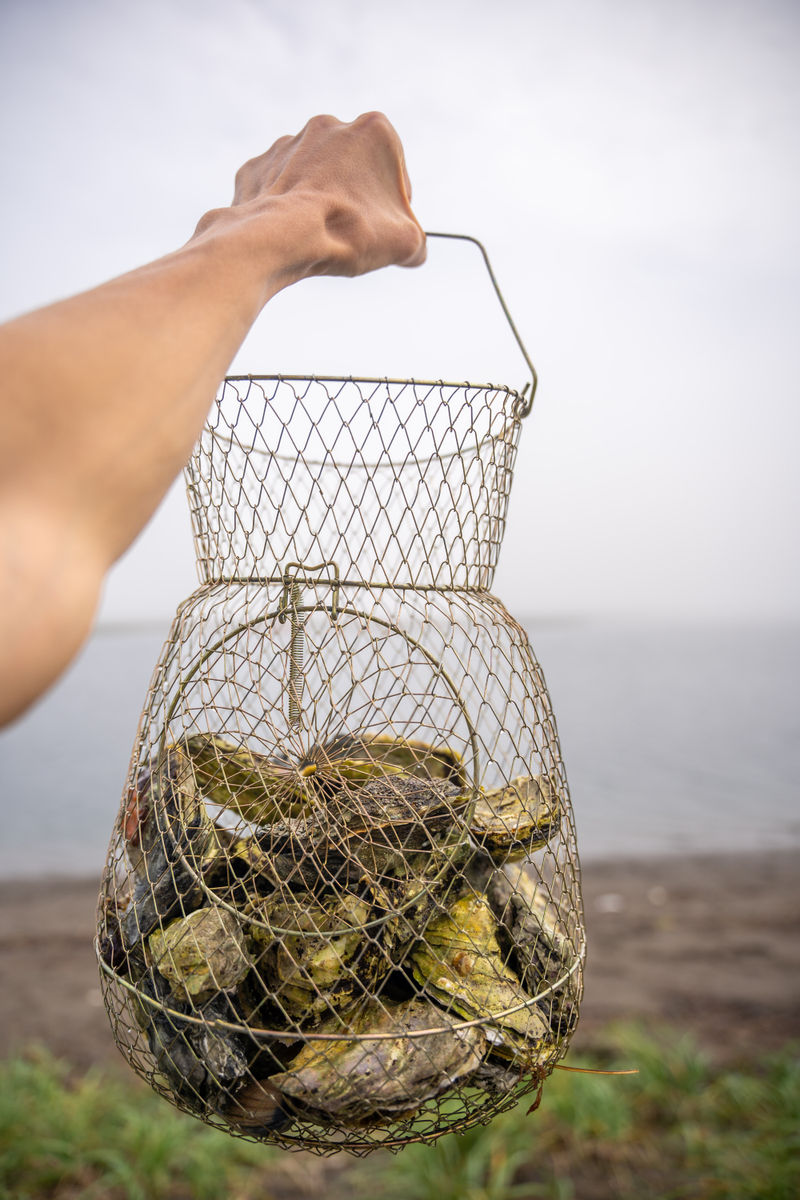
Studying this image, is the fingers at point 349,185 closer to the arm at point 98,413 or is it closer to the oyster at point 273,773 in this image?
the arm at point 98,413

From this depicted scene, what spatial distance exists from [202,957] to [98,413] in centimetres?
83

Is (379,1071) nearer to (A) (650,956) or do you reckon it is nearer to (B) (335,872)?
(B) (335,872)

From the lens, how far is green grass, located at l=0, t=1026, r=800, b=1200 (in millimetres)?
4168

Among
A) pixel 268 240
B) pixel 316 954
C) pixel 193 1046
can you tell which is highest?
pixel 268 240

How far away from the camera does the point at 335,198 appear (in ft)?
4.26

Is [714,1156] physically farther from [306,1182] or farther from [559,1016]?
[559,1016]

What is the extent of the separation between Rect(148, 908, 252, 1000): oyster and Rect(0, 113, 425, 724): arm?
2.18 ft

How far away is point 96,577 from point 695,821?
11.6 metres

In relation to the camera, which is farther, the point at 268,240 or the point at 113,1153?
the point at 113,1153

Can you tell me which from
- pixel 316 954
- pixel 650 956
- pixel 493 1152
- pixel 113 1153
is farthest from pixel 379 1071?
pixel 650 956

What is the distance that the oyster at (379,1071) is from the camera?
1.24 meters

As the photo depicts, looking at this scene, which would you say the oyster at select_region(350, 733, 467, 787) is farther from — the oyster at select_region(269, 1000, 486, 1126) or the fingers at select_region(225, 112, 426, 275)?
the fingers at select_region(225, 112, 426, 275)

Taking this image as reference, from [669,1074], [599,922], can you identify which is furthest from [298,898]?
[599,922]

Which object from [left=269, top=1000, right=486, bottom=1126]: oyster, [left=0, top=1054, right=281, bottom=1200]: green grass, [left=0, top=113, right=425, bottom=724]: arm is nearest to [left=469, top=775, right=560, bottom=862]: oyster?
[left=269, top=1000, right=486, bottom=1126]: oyster
